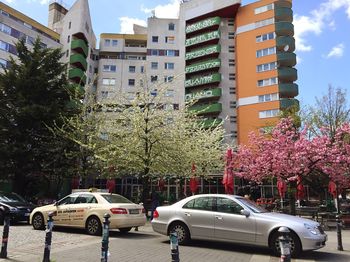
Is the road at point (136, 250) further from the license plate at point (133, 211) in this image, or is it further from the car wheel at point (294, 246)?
Answer: the license plate at point (133, 211)

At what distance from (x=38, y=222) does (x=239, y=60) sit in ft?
159

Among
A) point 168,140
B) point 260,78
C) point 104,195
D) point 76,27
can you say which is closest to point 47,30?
point 76,27

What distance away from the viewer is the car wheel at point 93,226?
13.3 metres

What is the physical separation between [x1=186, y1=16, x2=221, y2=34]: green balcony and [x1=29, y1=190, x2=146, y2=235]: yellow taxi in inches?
2016

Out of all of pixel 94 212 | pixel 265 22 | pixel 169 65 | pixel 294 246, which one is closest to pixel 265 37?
pixel 265 22

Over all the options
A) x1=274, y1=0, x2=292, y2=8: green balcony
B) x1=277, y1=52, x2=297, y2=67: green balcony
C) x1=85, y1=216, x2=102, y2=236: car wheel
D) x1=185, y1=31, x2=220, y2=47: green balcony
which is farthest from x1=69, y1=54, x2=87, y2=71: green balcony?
x1=85, y1=216, x2=102, y2=236: car wheel

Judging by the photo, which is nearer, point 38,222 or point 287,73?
point 38,222

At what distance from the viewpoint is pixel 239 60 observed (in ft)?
192

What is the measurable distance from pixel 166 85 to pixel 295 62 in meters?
34.6

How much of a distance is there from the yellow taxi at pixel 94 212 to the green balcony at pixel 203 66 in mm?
47091

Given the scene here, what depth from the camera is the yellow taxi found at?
1306 cm

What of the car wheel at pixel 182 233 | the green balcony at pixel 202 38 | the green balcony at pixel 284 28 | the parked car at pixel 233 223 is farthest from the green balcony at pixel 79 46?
the car wheel at pixel 182 233

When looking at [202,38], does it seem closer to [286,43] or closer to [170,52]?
[170,52]

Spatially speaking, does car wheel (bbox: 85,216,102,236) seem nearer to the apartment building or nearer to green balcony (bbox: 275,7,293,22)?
the apartment building
